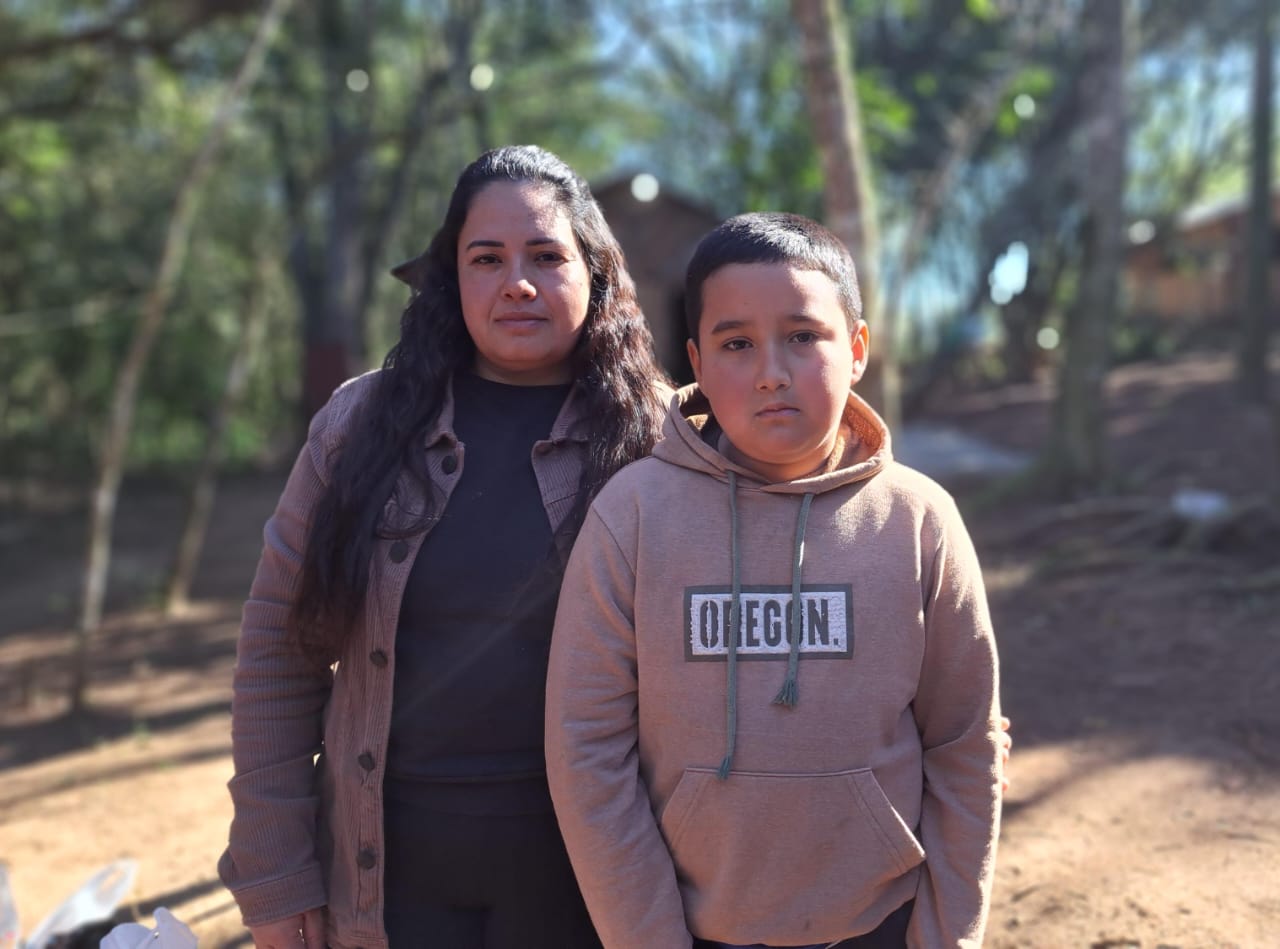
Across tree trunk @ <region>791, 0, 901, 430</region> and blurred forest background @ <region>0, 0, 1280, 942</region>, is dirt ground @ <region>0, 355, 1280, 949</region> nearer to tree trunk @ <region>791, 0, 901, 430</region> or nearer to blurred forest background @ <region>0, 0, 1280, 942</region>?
blurred forest background @ <region>0, 0, 1280, 942</region>

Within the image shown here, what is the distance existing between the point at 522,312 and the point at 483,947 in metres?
1.00

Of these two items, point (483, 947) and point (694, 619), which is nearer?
point (694, 619)

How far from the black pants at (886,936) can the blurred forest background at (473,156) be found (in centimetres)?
295

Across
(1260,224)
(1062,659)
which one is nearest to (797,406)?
(1062,659)

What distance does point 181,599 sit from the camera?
31.2 feet

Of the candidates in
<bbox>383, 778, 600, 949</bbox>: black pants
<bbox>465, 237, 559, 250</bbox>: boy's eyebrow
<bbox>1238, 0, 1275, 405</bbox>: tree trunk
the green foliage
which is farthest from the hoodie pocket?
<bbox>1238, 0, 1275, 405</bbox>: tree trunk

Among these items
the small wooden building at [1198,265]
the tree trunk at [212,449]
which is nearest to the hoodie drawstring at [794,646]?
the tree trunk at [212,449]

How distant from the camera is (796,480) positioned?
170 cm

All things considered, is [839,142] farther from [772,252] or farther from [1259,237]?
[1259,237]

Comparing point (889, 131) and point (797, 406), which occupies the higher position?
point (889, 131)

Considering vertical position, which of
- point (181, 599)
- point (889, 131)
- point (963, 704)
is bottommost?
point (181, 599)

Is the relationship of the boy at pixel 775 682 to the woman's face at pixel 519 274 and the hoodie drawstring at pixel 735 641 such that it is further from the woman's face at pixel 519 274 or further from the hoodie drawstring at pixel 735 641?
the woman's face at pixel 519 274

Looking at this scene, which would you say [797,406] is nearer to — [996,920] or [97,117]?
[996,920]

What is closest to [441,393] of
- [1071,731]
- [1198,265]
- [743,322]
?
[743,322]
